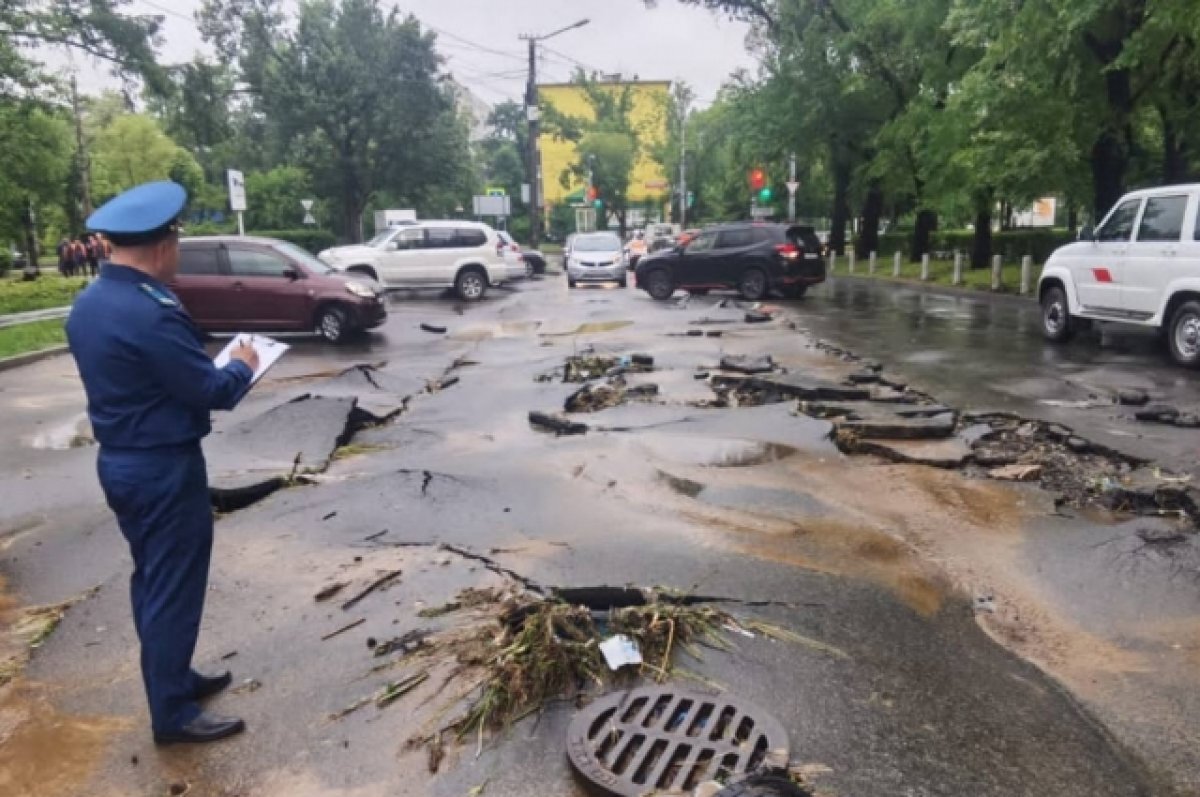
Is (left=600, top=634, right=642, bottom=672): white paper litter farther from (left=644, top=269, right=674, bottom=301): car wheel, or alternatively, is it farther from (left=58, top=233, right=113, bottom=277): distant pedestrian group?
(left=58, top=233, right=113, bottom=277): distant pedestrian group

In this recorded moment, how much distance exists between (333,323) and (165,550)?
12.6 meters

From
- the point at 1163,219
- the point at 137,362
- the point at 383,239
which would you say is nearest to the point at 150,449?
the point at 137,362

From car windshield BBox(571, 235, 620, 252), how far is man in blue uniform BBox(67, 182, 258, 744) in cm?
A: 2440

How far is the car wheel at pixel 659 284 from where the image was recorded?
2252cm

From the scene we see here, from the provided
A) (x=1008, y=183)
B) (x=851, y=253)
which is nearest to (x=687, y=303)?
(x=1008, y=183)

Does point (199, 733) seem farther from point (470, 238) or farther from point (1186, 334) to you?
point (470, 238)

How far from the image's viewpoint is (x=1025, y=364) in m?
11.3

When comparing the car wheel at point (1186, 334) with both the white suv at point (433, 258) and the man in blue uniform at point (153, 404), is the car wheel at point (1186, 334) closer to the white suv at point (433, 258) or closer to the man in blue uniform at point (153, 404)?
Answer: the man in blue uniform at point (153, 404)

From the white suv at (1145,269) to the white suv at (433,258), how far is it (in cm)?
1482

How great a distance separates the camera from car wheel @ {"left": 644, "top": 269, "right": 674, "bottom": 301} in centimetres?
2252

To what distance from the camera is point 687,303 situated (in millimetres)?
20781

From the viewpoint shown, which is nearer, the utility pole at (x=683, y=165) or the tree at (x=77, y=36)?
the tree at (x=77, y=36)

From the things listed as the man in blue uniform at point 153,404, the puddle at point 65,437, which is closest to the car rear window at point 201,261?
the puddle at point 65,437

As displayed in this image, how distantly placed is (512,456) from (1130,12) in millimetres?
13406
